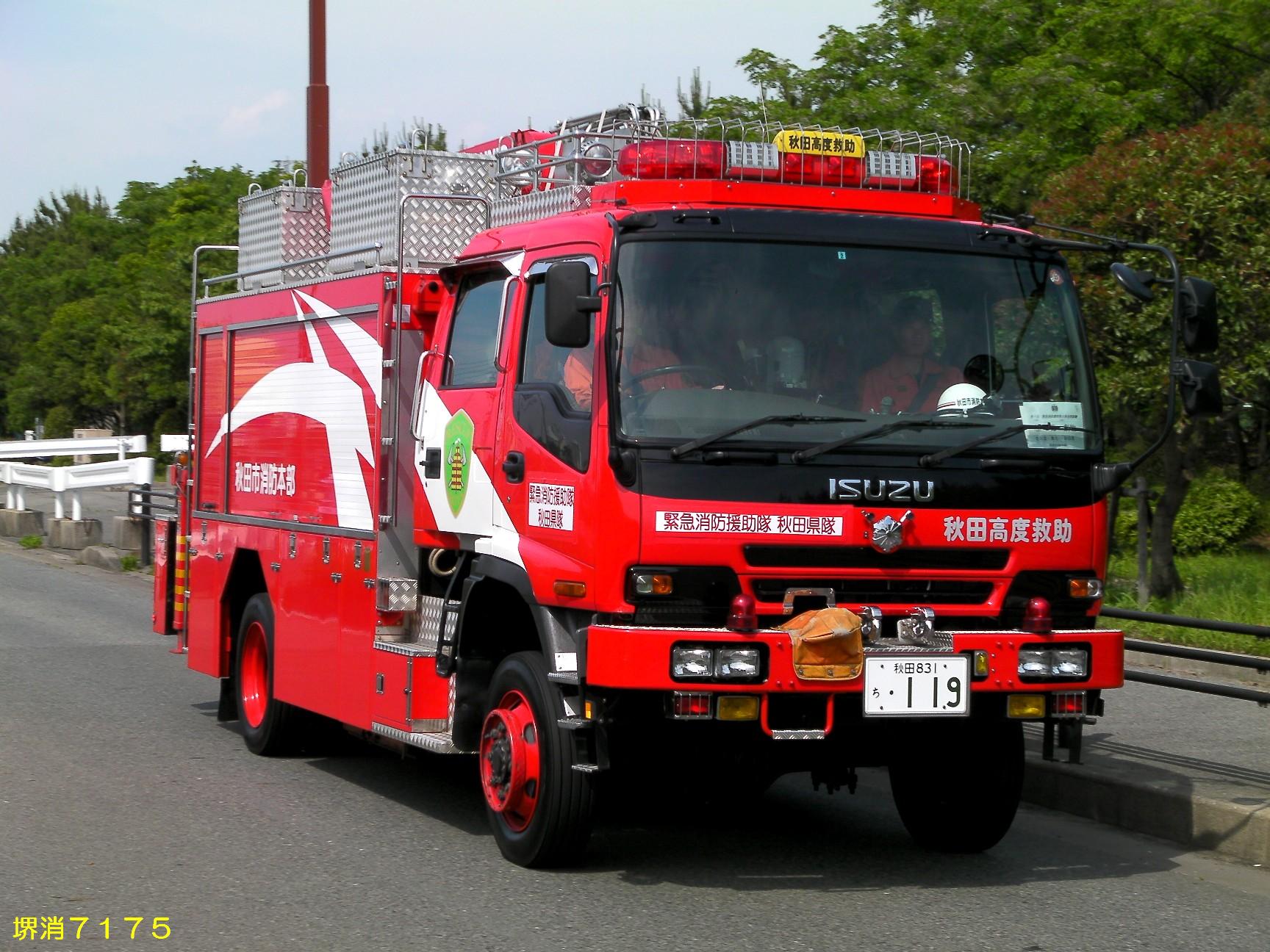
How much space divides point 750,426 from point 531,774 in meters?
1.77

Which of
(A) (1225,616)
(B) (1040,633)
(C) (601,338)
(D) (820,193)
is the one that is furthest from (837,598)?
(A) (1225,616)

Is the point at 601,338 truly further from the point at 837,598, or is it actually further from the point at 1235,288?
the point at 1235,288

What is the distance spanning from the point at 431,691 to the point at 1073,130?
18.2 metres

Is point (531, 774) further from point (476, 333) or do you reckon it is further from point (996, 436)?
point (996, 436)

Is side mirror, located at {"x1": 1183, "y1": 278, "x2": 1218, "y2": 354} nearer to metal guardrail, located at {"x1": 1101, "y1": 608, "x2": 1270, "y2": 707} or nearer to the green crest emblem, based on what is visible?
metal guardrail, located at {"x1": 1101, "y1": 608, "x2": 1270, "y2": 707}

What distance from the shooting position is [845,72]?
89.3 feet

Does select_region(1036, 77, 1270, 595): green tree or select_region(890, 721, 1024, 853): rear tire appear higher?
select_region(1036, 77, 1270, 595): green tree

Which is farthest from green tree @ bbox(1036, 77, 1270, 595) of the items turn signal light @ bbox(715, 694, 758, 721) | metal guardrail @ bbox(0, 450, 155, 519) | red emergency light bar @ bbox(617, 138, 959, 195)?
metal guardrail @ bbox(0, 450, 155, 519)

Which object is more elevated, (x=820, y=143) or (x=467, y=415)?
(x=820, y=143)

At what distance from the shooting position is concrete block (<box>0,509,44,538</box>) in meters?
27.2

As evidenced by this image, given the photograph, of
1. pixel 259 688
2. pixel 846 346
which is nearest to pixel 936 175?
pixel 846 346

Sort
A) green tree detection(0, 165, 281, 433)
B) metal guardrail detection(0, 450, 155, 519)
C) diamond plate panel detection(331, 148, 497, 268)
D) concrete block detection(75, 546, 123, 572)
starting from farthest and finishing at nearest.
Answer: green tree detection(0, 165, 281, 433) < metal guardrail detection(0, 450, 155, 519) < concrete block detection(75, 546, 123, 572) < diamond plate panel detection(331, 148, 497, 268)

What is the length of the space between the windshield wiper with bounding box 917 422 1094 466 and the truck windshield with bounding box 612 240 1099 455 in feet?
0.03

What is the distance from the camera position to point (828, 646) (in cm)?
649
